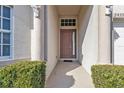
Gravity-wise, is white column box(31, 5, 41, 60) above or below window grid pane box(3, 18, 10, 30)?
below

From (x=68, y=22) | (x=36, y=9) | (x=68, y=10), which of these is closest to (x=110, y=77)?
(x=36, y=9)

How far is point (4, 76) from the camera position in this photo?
476cm

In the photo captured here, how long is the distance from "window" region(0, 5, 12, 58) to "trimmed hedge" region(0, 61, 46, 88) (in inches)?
68.7

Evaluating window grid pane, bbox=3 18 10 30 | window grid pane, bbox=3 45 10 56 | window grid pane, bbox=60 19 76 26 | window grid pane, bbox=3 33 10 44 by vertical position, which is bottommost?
window grid pane, bbox=3 45 10 56

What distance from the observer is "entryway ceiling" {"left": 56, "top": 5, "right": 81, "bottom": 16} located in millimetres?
12867

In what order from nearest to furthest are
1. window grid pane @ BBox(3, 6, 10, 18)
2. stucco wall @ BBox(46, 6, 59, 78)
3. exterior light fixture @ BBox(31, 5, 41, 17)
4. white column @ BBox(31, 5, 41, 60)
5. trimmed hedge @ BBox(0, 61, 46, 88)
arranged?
trimmed hedge @ BBox(0, 61, 46, 88), exterior light fixture @ BBox(31, 5, 41, 17), white column @ BBox(31, 5, 41, 60), window grid pane @ BBox(3, 6, 10, 18), stucco wall @ BBox(46, 6, 59, 78)

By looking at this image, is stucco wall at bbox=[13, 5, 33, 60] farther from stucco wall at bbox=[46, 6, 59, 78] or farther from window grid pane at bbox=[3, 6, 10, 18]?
stucco wall at bbox=[46, 6, 59, 78]

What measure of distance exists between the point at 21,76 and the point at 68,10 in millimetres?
9551

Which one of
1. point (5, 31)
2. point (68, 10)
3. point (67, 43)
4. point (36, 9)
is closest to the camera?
point (36, 9)

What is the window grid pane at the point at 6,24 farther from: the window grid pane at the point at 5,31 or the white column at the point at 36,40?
the white column at the point at 36,40

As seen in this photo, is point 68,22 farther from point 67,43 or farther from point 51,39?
point 51,39

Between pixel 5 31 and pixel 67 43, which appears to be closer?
pixel 5 31

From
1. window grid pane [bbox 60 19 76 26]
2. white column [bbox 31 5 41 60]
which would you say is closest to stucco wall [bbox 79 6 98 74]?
white column [bbox 31 5 41 60]

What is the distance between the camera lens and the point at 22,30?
750 cm
